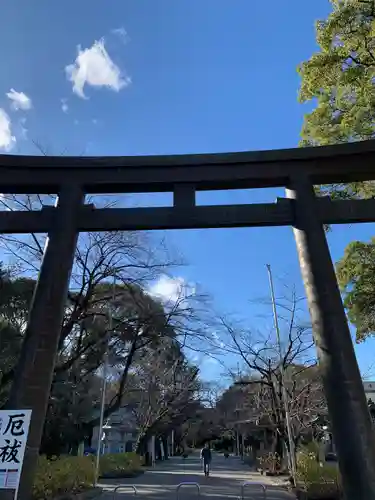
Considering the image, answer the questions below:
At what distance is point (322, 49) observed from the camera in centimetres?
1101

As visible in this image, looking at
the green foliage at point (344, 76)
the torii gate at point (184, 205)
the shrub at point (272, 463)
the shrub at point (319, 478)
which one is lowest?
the shrub at point (319, 478)

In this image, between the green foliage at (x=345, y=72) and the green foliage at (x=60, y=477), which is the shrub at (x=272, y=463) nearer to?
A: the green foliage at (x=60, y=477)

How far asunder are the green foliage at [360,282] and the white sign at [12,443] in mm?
9205

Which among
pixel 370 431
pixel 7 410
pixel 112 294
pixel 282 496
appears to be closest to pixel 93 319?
pixel 112 294

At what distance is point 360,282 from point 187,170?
6276 mm

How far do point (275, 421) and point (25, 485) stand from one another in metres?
16.4

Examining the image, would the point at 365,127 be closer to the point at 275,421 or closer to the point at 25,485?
the point at 25,485

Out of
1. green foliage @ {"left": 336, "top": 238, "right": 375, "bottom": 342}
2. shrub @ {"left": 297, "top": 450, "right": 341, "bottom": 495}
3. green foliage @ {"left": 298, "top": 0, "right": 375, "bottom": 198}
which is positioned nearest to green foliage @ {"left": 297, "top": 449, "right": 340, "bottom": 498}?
shrub @ {"left": 297, "top": 450, "right": 341, "bottom": 495}

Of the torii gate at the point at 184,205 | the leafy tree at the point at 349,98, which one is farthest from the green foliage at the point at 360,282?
the torii gate at the point at 184,205

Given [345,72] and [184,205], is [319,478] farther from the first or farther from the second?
[345,72]

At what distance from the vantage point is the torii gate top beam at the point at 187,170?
8.71 metres

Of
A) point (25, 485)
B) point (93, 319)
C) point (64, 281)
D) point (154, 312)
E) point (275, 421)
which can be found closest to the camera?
point (25, 485)

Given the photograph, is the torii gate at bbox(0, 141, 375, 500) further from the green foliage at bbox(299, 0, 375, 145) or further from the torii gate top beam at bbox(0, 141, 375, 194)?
the green foliage at bbox(299, 0, 375, 145)

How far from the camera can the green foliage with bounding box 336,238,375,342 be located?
12.1m
